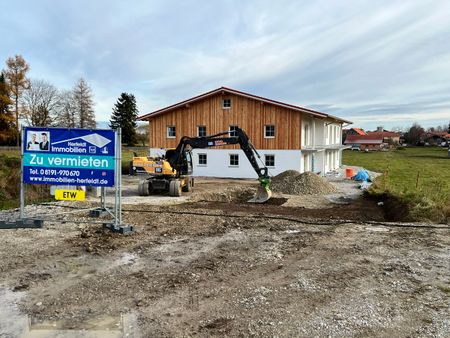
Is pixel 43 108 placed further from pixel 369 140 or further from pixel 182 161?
pixel 369 140

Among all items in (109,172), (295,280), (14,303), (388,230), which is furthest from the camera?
(388,230)

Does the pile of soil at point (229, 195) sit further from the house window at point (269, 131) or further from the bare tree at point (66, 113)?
the bare tree at point (66, 113)

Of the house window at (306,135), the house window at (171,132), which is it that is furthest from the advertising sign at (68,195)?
the house window at (306,135)

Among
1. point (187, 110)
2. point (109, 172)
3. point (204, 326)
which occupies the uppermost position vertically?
point (187, 110)

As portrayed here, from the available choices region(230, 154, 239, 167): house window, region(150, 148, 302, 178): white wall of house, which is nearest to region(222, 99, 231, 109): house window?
region(150, 148, 302, 178): white wall of house

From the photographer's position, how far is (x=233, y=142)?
698 inches

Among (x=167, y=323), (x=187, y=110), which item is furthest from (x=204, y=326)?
(x=187, y=110)

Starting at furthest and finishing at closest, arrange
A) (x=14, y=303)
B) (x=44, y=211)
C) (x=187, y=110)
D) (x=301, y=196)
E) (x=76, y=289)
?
(x=187, y=110)
(x=301, y=196)
(x=44, y=211)
(x=76, y=289)
(x=14, y=303)

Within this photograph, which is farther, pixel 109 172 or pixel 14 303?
pixel 109 172

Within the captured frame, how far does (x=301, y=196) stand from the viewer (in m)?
19.2

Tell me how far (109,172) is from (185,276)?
3.81m

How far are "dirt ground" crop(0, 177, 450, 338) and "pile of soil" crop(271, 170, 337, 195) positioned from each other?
9457 mm

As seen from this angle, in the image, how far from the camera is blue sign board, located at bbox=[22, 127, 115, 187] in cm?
907

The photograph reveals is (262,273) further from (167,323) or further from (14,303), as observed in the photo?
(14,303)
